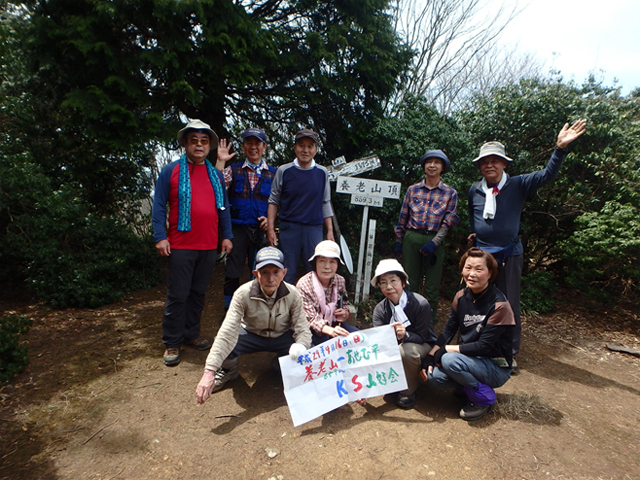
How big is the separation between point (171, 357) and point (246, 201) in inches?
68.1

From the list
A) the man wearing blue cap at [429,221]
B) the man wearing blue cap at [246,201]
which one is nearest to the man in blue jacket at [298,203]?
the man wearing blue cap at [246,201]

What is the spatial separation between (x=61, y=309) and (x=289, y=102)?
4666 millimetres

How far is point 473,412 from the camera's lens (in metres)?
2.73

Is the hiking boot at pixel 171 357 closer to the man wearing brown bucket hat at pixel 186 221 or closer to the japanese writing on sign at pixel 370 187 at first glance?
the man wearing brown bucket hat at pixel 186 221

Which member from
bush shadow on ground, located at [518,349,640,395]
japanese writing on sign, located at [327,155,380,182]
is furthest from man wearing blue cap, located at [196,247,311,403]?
bush shadow on ground, located at [518,349,640,395]

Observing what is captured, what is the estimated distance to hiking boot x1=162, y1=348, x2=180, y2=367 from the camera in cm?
338

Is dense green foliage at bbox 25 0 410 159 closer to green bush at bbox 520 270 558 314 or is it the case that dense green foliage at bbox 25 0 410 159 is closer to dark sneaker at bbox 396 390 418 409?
green bush at bbox 520 270 558 314

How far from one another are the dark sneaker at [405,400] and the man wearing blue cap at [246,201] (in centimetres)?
205

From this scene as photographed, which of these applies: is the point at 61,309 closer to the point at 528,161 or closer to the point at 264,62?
the point at 264,62

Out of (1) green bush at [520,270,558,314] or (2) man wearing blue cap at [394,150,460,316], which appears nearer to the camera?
(2) man wearing blue cap at [394,150,460,316]

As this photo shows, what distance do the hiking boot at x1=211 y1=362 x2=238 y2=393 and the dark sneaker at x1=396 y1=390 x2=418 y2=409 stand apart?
1.41 m

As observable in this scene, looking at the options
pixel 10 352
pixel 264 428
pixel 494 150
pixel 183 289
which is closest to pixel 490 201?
pixel 494 150

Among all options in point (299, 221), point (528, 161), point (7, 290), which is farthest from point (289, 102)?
point (7, 290)

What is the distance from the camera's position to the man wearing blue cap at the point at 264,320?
2755 mm
